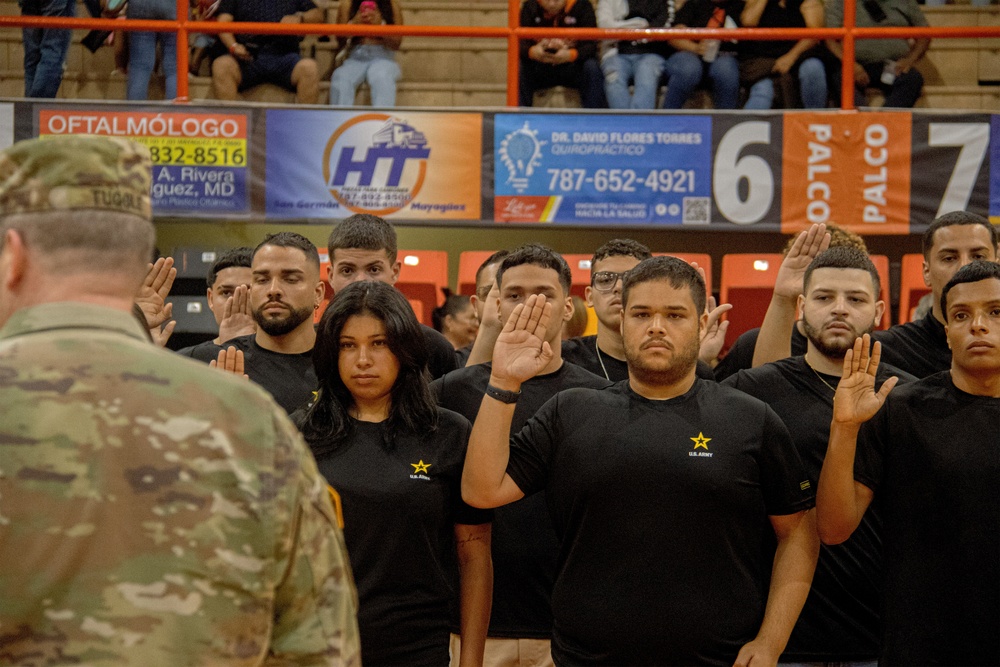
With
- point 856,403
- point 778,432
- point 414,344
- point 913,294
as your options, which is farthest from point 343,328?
point 913,294

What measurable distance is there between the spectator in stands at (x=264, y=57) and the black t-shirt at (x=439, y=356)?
14.2 ft

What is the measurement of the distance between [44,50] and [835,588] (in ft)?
21.1

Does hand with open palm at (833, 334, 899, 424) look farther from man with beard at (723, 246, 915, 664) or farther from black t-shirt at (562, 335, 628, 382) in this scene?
black t-shirt at (562, 335, 628, 382)

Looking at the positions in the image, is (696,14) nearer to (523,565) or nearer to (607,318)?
(607,318)

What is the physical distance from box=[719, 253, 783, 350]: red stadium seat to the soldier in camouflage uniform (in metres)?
5.27

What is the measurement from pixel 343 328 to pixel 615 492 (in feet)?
A: 2.80

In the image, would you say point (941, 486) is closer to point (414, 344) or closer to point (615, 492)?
point (615, 492)

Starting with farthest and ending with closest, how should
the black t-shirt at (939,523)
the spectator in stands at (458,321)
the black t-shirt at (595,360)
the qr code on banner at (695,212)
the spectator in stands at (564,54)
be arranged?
1. the spectator in stands at (564,54)
2. the qr code on banner at (695,212)
3. the spectator in stands at (458,321)
4. the black t-shirt at (595,360)
5. the black t-shirt at (939,523)

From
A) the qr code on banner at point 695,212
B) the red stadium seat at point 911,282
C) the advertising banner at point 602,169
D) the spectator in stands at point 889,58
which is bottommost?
the red stadium seat at point 911,282

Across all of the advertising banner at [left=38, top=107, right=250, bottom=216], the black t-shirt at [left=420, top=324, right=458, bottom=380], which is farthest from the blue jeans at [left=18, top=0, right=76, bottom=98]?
the black t-shirt at [left=420, top=324, right=458, bottom=380]

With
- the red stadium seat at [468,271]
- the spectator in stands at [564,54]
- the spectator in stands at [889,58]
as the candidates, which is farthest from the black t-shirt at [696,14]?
the red stadium seat at [468,271]

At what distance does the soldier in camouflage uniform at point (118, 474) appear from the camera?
1.29 meters

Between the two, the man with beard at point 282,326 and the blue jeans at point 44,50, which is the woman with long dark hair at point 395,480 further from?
the blue jeans at point 44,50

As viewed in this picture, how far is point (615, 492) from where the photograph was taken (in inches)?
104
